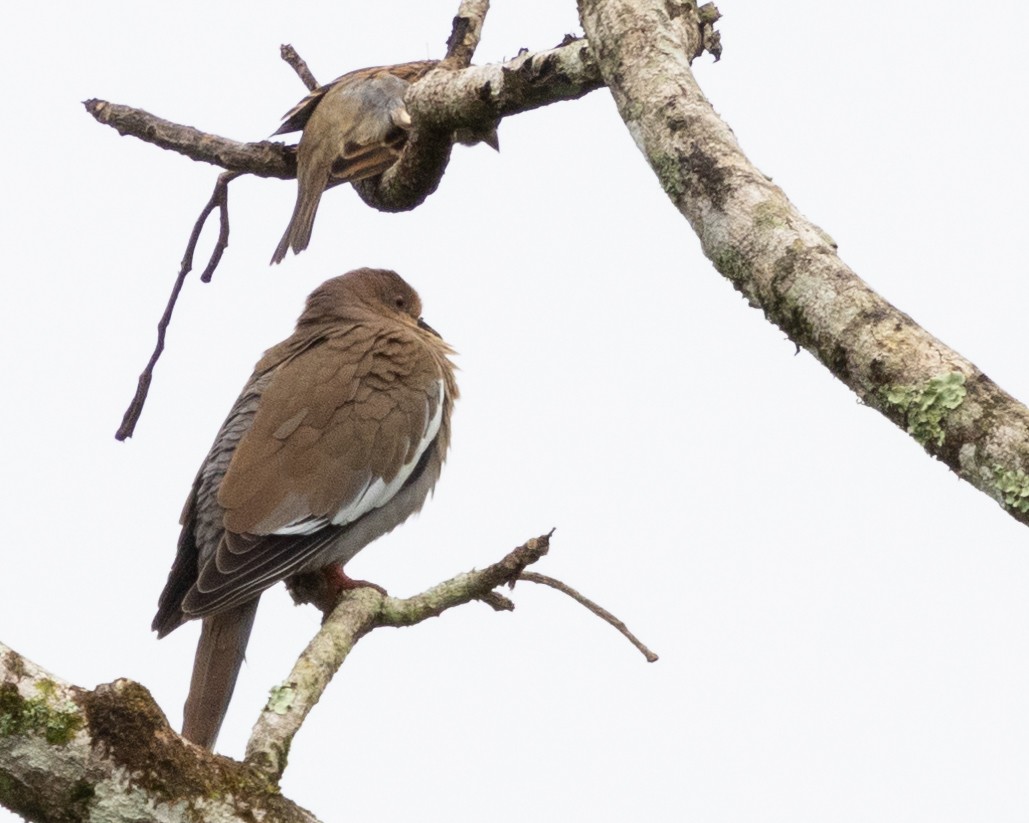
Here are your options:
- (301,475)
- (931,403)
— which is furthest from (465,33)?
(931,403)

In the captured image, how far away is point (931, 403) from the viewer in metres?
1.98

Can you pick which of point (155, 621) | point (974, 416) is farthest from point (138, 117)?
point (974, 416)

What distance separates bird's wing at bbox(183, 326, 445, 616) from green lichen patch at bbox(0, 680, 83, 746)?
77.7 inches

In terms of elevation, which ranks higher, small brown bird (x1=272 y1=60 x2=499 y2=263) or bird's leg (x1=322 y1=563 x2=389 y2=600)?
small brown bird (x1=272 y1=60 x2=499 y2=263)

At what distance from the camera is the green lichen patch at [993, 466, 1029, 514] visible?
1.83 m

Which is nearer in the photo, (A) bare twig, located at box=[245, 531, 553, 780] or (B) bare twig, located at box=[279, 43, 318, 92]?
(A) bare twig, located at box=[245, 531, 553, 780]

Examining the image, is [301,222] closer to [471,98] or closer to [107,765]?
[471,98]

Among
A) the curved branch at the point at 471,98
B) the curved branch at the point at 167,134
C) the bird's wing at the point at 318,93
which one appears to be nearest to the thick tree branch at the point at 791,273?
the curved branch at the point at 471,98

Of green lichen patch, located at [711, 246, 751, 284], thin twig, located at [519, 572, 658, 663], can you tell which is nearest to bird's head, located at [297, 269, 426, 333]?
thin twig, located at [519, 572, 658, 663]

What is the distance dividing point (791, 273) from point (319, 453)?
2389mm

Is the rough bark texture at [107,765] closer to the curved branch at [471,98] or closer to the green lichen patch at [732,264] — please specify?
the green lichen patch at [732,264]

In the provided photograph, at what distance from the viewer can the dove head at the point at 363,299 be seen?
5168 millimetres

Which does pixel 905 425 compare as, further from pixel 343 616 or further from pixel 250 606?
pixel 250 606

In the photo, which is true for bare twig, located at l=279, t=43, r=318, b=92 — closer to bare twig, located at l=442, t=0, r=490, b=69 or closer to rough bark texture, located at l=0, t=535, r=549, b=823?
bare twig, located at l=442, t=0, r=490, b=69
